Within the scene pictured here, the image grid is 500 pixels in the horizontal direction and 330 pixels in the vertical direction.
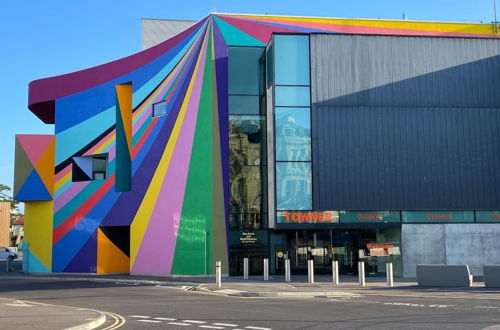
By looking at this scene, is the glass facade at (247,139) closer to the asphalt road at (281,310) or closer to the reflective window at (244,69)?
the reflective window at (244,69)

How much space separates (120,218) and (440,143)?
59.9ft

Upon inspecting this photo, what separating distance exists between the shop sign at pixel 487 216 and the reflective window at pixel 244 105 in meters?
12.8

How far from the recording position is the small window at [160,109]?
1228 inches

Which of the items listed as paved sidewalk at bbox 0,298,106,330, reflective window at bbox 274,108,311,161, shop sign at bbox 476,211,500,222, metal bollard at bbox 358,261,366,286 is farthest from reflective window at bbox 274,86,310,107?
paved sidewalk at bbox 0,298,106,330

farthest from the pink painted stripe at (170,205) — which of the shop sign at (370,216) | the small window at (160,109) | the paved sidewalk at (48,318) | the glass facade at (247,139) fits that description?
the paved sidewalk at (48,318)

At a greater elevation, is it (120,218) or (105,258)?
(120,218)

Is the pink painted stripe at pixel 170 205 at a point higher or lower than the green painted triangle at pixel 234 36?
lower

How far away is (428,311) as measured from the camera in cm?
1425

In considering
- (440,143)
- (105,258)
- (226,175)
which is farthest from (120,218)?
(440,143)

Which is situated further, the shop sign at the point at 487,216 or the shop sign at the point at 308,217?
the shop sign at the point at 487,216

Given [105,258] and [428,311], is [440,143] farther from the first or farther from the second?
[105,258]

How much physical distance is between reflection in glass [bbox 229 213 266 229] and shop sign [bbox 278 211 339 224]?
2.07 metres

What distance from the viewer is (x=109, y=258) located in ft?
109

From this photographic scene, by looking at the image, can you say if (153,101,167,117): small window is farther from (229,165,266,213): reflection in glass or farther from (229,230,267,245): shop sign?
(229,230,267,245): shop sign
